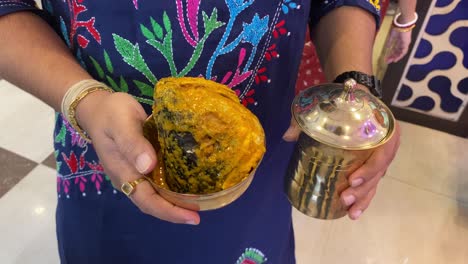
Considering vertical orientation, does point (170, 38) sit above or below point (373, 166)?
above

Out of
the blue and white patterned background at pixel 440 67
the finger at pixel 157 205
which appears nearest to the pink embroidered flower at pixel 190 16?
the finger at pixel 157 205

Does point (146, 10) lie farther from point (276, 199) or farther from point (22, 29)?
point (276, 199)

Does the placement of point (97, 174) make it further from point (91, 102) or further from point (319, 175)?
point (319, 175)

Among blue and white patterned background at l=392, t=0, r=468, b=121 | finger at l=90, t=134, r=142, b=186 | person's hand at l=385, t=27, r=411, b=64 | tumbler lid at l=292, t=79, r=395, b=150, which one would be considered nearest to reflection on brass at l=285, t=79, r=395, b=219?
tumbler lid at l=292, t=79, r=395, b=150

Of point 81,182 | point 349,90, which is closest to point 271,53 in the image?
point 349,90

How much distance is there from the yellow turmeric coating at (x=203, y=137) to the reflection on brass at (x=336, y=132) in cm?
9

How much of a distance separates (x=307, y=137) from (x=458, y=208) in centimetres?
130

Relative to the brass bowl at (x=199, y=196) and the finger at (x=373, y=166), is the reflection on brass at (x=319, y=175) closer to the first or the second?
the finger at (x=373, y=166)

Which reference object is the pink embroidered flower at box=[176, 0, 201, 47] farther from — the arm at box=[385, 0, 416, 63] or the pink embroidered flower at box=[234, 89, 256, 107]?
the arm at box=[385, 0, 416, 63]

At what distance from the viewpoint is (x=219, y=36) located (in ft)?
1.68

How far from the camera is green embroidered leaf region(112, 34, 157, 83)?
0.49 meters

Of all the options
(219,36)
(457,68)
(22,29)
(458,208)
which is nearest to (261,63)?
(219,36)

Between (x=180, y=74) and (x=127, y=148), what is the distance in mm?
174

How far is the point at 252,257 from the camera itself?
75 cm
